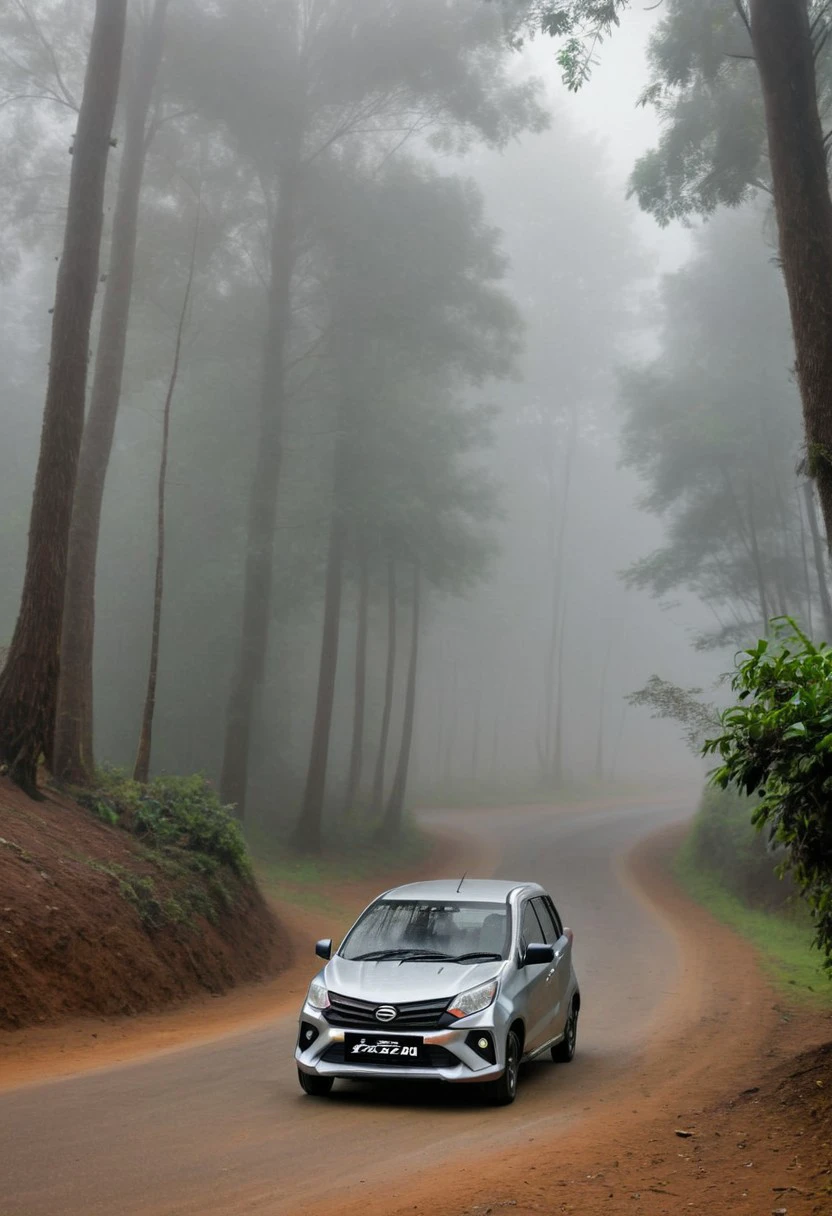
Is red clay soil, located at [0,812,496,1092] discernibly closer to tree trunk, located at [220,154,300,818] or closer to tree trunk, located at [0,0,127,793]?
tree trunk, located at [0,0,127,793]

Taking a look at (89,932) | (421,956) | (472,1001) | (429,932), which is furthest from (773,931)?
(472,1001)

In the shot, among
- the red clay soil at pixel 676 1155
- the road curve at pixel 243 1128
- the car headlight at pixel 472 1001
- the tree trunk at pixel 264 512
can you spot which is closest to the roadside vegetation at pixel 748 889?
the road curve at pixel 243 1128

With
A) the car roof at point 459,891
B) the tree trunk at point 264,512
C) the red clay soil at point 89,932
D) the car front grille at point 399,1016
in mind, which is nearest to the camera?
the car front grille at point 399,1016

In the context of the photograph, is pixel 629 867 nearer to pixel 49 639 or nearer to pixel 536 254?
pixel 49 639

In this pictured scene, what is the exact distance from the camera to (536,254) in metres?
55.7

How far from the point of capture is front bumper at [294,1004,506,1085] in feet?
25.0

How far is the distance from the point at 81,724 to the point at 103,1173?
12.3 m

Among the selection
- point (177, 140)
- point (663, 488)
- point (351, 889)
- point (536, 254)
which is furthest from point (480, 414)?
point (536, 254)

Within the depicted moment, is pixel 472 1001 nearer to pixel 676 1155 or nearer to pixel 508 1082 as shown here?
pixel 508 1082

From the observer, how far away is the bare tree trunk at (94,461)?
17.2 m

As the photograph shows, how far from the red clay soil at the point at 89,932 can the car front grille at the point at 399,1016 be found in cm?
390

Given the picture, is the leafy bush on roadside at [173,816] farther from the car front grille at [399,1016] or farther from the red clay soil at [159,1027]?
the car front grille at [399,1016]

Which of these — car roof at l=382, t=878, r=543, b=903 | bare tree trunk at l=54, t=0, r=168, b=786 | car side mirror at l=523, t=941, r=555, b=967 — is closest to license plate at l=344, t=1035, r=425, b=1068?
car side mirror at l=523, t=941, r=555, b=967

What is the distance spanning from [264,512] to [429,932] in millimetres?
19895
